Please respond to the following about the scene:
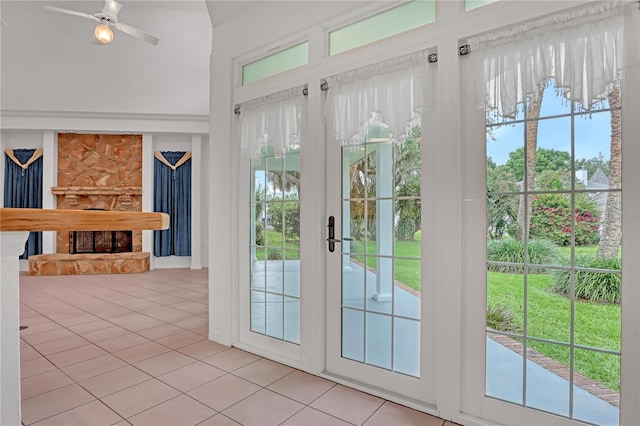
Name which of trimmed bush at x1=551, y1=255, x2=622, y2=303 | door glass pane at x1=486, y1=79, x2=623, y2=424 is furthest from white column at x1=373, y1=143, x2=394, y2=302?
trimmed bush at x1=551, y1=255, x2=622, y2=303

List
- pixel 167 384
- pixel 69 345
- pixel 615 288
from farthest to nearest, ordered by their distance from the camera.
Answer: pixel 69 345
pixel 167 384
pixel 615 288

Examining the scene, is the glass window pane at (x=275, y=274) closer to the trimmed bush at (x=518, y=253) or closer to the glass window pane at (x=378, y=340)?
the glass window pane at (x=378, y=340)

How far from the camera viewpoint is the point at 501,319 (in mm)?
1986

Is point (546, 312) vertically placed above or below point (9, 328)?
below

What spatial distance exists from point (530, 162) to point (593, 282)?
0.66 m

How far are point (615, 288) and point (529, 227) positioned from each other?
451mm

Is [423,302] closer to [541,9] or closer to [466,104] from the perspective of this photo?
[466,104]

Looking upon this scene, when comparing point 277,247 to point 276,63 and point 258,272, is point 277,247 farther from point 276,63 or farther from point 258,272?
point 276,63

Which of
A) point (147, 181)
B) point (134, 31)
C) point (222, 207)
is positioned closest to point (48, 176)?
point (147, 181)

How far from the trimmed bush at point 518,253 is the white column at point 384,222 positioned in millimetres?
620

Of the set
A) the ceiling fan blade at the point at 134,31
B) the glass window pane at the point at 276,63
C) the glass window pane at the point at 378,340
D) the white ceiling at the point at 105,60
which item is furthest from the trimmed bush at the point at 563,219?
the white ceiling at the point at 105,60

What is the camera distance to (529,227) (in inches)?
75.3

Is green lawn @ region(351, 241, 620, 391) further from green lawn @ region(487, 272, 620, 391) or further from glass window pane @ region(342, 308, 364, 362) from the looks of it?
glass window pane @ region(342, 308, 364, 362)

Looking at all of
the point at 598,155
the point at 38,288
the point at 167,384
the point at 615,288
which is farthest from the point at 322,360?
the point at 38,288
